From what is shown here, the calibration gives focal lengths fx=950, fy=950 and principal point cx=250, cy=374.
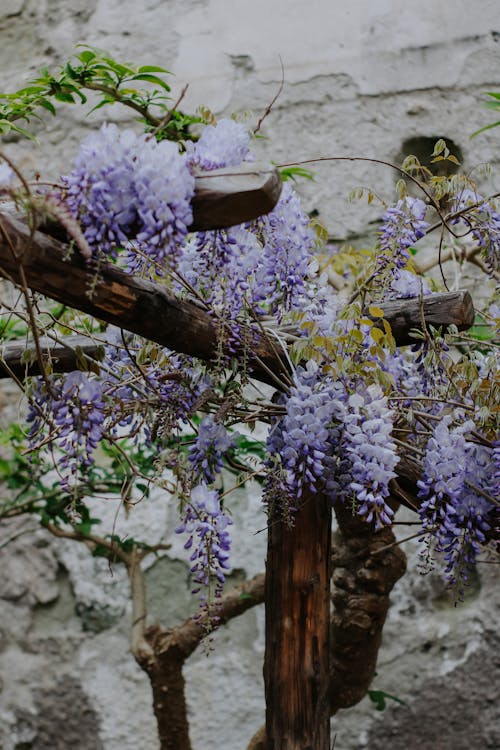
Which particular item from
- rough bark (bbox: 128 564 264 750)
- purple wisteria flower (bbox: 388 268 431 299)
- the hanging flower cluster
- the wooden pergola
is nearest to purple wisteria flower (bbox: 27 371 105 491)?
the wooden pergola

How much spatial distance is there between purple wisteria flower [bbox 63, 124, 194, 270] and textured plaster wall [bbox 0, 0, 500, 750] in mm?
1095

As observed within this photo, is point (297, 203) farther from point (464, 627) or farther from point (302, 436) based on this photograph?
point (464, 627)

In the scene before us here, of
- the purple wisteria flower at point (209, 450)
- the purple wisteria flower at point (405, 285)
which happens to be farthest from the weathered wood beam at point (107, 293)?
the purple wisteria flower at point (405, 285)

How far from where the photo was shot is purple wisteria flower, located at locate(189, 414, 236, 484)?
1417 millimetres

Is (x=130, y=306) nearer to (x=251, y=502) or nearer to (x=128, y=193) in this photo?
(x=128, y=193)

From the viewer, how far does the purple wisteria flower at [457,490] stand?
1403 mm

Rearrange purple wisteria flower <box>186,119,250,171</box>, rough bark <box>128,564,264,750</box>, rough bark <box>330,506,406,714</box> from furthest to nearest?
rough bark <box>128,564,264,750</box>, rough bark <box>330,506,406,714</box>, purple wisteria flower <box>186,119,250,171</box>

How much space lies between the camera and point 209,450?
1.42 m

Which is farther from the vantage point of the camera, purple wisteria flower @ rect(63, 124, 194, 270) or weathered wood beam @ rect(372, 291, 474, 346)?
weathered wood beam @ rect(372, 291, 474, 346)

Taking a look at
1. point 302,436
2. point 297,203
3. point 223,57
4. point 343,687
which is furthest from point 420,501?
point 223,57

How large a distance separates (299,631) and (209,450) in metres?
0.32

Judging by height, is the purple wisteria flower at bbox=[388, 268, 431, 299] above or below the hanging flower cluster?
above

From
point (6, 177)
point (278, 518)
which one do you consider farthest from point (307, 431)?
point (6, 177)

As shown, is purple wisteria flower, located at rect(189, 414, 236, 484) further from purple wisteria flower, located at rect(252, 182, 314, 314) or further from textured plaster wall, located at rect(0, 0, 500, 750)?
textured plaster wall, located at rect(0, 0, 500, 750)
